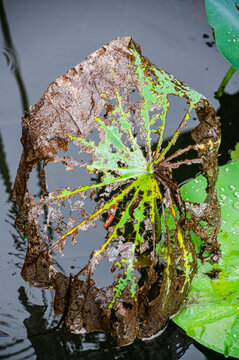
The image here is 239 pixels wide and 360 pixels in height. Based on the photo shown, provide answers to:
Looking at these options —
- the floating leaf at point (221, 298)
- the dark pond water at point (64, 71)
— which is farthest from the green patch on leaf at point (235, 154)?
the floating leaf at point (221, 298)

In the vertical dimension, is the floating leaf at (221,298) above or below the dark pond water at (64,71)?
below

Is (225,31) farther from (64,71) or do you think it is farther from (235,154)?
(64,71)

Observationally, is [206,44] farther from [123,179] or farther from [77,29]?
[123,179]

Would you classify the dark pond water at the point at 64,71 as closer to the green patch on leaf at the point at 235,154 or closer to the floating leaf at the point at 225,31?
the green patch on leaf at the point at 235,154

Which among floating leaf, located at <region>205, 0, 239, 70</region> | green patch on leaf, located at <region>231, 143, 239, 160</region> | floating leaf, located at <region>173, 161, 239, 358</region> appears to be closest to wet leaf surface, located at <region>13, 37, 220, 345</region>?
floating leaf, located at <region>173, 161, 239, 358</region>

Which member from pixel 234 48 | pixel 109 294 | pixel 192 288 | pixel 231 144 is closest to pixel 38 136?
pixel 109 294

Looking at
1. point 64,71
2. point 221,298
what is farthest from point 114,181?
point 64,71
